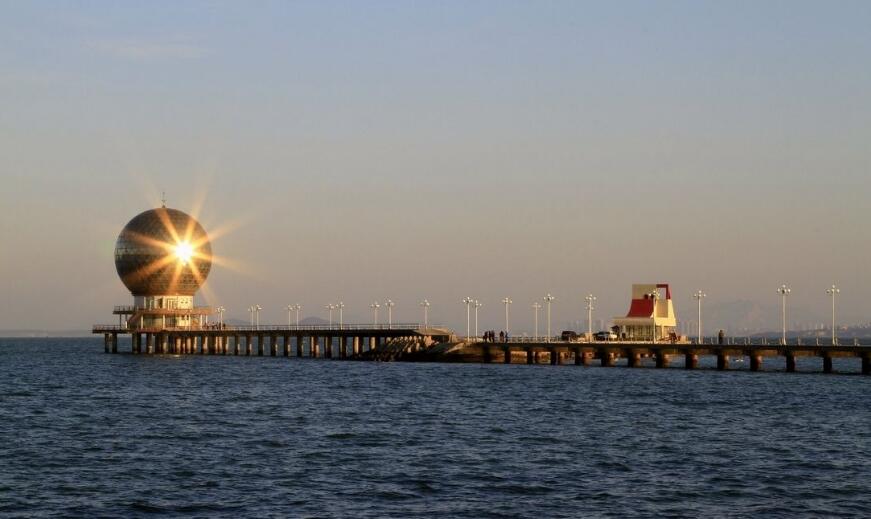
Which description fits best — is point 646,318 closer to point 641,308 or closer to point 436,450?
point 641,308

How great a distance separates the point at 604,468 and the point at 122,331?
122556mm

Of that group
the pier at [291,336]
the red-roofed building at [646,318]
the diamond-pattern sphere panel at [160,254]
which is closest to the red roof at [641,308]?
the red-roofed building at [646,318]

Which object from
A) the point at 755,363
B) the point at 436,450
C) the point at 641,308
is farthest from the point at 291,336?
the point at 436,450

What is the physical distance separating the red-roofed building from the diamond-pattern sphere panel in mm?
56066

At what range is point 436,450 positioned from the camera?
4781 cm

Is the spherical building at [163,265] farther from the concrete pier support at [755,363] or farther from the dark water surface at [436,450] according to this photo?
the concrete pier support at [755,363]

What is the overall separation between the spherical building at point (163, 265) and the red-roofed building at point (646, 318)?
184 ft

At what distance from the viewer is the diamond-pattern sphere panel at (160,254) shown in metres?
151

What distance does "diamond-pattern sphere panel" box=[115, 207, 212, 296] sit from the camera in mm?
151125

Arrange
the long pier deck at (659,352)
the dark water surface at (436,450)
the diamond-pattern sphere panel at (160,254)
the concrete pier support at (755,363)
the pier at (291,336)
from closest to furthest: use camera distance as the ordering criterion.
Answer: the dark water surface at (436,450), the long pier deck at (659,352), the concrete pier support at (755,363), the pier at (291,336), the diamond-pattern sphere panel at (160,254)

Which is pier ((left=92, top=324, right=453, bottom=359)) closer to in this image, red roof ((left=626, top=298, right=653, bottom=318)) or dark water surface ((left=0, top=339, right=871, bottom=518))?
red roof ((left=626, top=298, right=653, bottom=318))

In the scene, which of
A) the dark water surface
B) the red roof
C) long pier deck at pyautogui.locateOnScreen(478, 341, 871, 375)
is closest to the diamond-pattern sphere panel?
long pier deck at pyautogui.locateOnScreen(478, 341, 871, 375)

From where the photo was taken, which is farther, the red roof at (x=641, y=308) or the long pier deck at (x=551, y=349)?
the red roof at (x=641, y=308)

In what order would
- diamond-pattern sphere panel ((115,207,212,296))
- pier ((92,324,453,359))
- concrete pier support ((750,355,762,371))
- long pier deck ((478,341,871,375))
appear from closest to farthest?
1. long pier deck ((478,341,871,375))
2. concrete pier support ((750,355,762,371))
3. pier ((92,324,453,359))
4. diamond-pattern sphere panel ((115,207,212,296))
